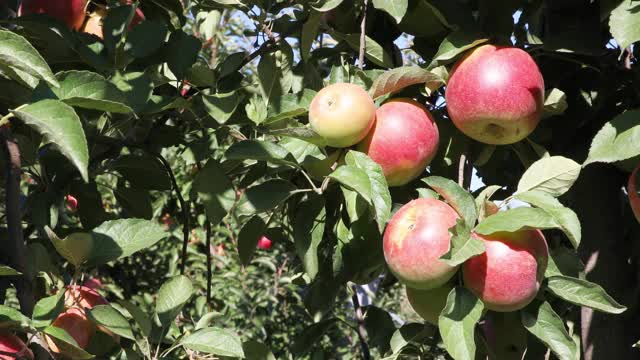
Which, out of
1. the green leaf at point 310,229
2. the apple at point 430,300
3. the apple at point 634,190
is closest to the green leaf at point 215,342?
the green leaf at point 310,229

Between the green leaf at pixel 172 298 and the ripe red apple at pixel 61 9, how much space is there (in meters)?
0.47

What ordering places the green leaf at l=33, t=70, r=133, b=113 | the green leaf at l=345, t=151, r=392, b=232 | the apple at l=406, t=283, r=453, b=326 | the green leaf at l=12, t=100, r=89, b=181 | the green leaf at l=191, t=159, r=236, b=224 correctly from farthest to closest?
the green leaf at l=191, t=159, r=236, b=224
the apple at l=406, t=283, r=453, b=326
the green leaf at l=345, t=151, r=392, b=232
the green leaf at l=33, t=70, r=133, b=113
the green leaf at l=12, t=100, r=89, b=181

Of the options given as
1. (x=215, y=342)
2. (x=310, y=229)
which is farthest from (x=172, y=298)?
(x=310, y=229)

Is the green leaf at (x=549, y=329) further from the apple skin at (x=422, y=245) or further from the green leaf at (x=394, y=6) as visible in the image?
the green leaf at (x=394, y=6)

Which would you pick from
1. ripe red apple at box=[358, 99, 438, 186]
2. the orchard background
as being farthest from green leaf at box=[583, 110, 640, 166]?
ripe red apple at box=[358, 99, 438, 186]

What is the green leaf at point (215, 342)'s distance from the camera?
1168 millimetres

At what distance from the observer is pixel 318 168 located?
117cm

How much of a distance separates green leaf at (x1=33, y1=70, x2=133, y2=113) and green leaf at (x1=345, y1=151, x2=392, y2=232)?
0.99 feet

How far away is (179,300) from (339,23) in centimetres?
53

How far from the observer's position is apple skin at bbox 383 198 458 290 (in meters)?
1.05

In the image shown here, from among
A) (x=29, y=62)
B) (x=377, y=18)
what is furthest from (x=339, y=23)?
(x=29, y=62)

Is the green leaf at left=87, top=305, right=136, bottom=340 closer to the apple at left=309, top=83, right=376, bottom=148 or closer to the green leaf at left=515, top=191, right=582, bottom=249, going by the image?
the apple at left=309, top=83, right=376, bottom=148

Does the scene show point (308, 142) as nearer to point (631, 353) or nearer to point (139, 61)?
point (139, 61)

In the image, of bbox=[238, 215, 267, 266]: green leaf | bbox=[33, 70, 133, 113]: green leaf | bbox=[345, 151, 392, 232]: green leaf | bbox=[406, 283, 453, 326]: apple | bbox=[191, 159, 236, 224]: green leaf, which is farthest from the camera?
bbox=[238, 215, 267, 266]: green leaf
